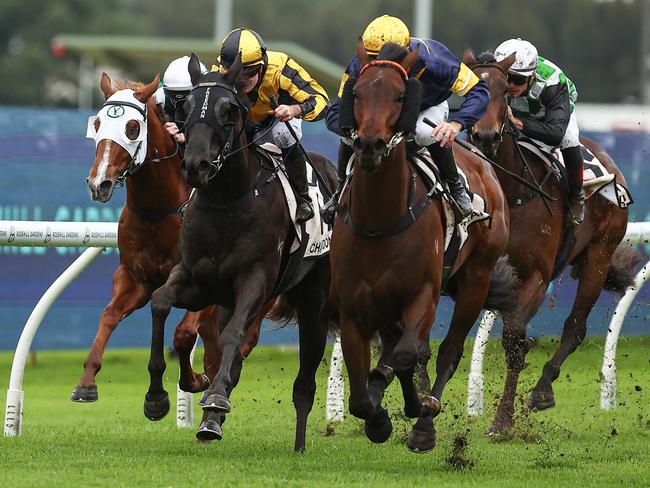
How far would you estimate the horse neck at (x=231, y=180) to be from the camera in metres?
6.48

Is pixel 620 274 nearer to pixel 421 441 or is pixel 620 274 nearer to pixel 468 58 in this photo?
pixel 468 58

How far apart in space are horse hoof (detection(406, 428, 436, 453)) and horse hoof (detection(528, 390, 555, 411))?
2.04 m

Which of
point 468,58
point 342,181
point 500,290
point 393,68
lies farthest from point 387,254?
point 468,58

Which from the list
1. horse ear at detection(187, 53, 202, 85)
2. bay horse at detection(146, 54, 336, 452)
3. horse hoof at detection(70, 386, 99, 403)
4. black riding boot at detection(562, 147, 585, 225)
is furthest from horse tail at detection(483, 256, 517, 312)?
horse hoof at detection(70, 386, 99, 403)

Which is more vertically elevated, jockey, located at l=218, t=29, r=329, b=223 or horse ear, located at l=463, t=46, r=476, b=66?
horse ear, located at l=463, t=46, r=476, b=66

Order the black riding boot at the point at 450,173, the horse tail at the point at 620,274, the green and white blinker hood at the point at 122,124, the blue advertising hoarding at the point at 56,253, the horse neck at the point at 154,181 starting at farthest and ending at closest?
the blue advertising hoarding at the point at 56,253
the horse tail at the point at 620,274
the horse neck at the point at 154,181
the green and white blinker hood at the point at 122,124
the black riding boot at the point at 450,173

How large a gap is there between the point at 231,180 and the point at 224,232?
10.2 inches

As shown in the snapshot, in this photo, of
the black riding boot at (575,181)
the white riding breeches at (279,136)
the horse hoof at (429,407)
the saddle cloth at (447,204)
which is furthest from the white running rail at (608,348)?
the horse hoof at (429,407)

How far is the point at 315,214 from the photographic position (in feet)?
23.4

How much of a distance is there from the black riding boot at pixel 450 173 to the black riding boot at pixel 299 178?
0.83 metres

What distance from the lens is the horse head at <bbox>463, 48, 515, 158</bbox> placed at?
291 inches

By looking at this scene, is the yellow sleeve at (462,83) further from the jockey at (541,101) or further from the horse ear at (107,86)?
the horse ear at (107,86)

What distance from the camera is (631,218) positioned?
37.2 ft

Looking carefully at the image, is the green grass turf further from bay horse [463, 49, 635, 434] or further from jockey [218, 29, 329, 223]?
jockey [218, 29, 329, 223]
